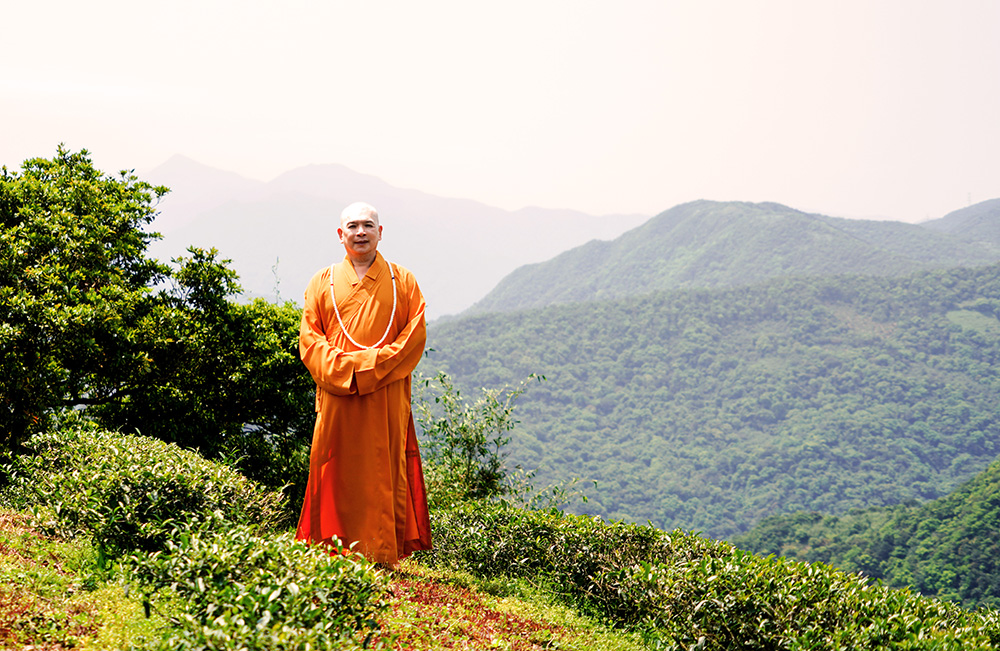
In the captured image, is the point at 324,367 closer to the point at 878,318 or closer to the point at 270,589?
the point at 270,589

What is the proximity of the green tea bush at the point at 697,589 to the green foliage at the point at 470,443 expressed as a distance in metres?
2.39

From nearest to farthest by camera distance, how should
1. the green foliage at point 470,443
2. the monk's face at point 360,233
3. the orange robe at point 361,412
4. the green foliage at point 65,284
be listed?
the orange robe at point 361,412 < the monk's face at point 360,233 < the green foliage at point 65,284 < the green foliage at point 470,443

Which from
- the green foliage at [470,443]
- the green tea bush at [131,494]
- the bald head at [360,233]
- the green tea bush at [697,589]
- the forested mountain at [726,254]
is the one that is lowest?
the green tea bush at [697,589]

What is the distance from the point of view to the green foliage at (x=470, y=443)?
27.8 feet

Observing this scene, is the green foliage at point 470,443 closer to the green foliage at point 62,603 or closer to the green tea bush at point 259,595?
the green foliage at point 62,603

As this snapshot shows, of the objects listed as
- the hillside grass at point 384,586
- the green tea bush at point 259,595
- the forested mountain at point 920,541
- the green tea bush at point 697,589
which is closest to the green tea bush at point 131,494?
the hillside grass at point 384,586

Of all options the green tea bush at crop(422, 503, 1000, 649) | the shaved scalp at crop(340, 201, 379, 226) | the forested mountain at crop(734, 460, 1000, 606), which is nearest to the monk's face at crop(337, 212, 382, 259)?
the shaved scalp at crop(340, 201, 379, 226)

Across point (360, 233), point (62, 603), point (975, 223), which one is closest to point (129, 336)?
point (360, 233)

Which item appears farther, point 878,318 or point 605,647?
point 878,318

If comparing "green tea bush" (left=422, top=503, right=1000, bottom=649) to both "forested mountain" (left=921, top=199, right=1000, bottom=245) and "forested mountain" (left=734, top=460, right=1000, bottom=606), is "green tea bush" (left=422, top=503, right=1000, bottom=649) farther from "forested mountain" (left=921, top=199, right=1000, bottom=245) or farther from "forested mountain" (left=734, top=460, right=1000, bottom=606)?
"forested mountain" (left=921, top=199, right=1000, bottom=245)

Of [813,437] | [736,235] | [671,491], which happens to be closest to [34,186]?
[671,491]

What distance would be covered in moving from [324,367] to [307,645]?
7.41ft

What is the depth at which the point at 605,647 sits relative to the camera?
4.43 m

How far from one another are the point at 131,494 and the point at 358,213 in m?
2.18
